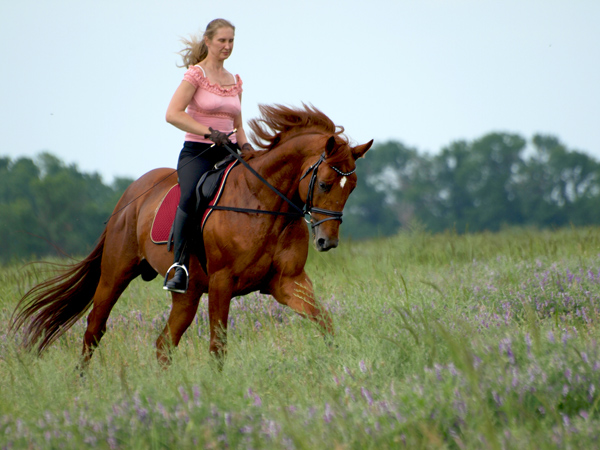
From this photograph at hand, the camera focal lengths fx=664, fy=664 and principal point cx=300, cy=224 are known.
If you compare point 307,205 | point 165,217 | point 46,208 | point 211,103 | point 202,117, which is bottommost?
point 46,208

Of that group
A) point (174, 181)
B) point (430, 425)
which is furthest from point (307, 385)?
point (174, 181)

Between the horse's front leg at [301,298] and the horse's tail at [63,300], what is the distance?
2668 mm

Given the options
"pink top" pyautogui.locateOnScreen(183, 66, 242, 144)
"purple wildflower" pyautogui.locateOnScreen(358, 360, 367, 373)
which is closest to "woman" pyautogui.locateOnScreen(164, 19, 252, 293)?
"pink top" pyautogui.locateOnScreen(183, 66, 242, 144)

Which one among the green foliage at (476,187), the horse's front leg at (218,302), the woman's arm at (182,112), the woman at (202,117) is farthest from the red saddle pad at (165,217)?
the green foliage at (476,187)

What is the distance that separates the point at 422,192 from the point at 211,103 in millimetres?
55231

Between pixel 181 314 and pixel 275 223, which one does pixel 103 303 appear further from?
A: pixel 275 223

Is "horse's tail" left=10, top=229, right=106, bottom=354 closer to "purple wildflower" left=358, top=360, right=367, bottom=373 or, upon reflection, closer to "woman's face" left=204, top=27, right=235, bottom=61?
"woman's face" left=204, top=27, right=235, bottom=61

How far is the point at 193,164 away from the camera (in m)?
5.87

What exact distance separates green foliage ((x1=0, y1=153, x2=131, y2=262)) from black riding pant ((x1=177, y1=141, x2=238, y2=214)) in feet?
113

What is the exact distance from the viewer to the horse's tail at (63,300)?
6.92m

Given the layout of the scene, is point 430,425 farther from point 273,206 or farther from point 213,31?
point 213,31

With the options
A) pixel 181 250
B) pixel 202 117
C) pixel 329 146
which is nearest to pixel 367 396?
pixel 329 146

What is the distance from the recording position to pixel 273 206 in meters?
5.28

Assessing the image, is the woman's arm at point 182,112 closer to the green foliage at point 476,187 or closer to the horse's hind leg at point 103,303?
the horse's hind leg at point 103,303
